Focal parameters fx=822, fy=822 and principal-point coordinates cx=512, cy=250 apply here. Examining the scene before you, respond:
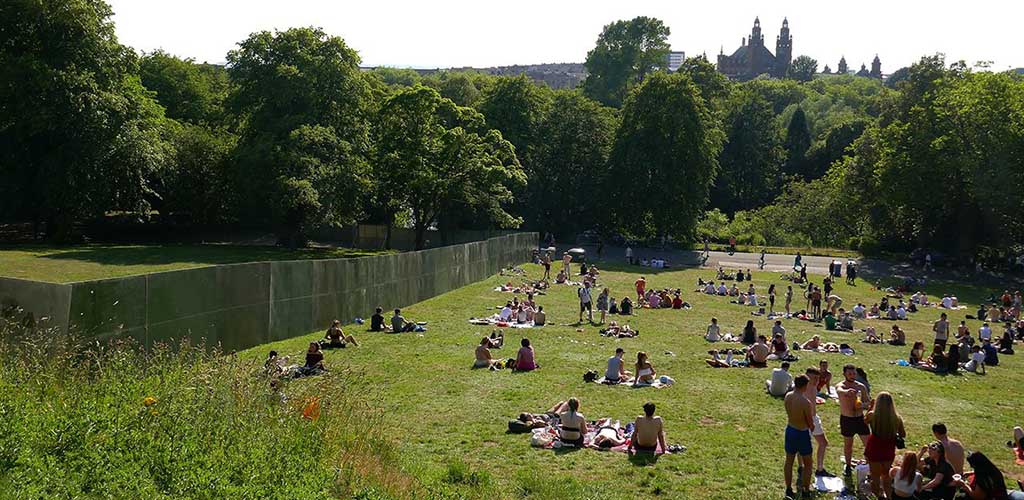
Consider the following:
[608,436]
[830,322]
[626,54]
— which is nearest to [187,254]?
[830,322]

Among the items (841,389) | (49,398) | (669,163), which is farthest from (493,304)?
(669,163)

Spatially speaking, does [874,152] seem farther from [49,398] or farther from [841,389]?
[49,398]

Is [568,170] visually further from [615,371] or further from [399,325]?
[615,371]

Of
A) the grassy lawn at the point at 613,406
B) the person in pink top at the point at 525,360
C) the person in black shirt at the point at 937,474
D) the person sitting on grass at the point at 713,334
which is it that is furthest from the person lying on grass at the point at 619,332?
the person in black shirt at the point at 937,474

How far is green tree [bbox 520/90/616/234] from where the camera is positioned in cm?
6612

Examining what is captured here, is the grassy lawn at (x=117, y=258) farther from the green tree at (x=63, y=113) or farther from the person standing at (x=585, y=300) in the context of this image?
the person standing at (x=585, y=300)

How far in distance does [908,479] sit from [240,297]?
15278mm

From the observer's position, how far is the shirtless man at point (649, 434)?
1263 cm

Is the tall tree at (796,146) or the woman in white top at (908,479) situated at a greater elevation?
the tall tree at (796,146)

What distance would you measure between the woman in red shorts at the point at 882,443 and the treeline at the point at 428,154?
126 ft

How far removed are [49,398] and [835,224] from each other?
220 feet

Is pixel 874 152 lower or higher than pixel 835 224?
higher

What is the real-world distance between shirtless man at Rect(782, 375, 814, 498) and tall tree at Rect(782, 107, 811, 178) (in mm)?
89324

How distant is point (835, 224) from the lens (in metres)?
68.6
